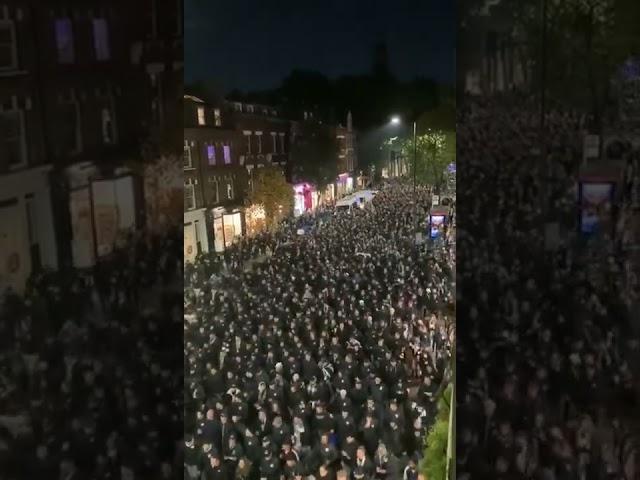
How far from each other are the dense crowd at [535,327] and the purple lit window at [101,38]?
1.45 meters

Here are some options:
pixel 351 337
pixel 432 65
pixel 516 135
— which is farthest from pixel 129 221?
pixel 516 135

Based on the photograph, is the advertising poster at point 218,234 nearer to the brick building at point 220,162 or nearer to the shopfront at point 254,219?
the brick building at point 220,162

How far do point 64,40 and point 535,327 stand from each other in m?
2.19

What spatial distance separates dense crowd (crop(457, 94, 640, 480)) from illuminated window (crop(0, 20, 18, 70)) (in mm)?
1736

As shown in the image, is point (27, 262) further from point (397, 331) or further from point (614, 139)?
point (614, 139)

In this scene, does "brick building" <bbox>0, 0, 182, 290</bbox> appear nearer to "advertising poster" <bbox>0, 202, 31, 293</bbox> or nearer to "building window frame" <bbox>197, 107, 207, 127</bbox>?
"advertising poster" <bbox>0, 202, 31, 293</bbox>

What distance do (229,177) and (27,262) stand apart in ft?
2.89

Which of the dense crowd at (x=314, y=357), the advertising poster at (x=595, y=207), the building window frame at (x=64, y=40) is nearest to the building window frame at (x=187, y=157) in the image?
the dense crowd at (x=314, y=357)

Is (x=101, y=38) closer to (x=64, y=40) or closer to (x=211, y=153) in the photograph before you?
(x=64, y=40)

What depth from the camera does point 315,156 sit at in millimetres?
3408

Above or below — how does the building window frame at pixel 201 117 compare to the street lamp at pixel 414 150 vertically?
above

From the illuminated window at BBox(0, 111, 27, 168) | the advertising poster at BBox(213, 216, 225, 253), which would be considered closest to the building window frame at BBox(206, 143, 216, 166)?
the advertising poster at BBox(213, 216, 225, 253)

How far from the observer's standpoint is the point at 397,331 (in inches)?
127

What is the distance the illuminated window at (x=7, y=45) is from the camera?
2.81m
